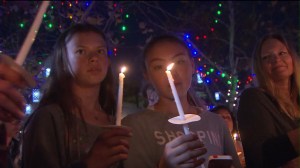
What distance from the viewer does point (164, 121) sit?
2.48m

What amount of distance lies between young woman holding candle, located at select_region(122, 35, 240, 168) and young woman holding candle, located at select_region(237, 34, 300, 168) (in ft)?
0.62

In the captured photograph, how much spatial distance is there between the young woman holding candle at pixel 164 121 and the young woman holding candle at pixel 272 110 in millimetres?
189

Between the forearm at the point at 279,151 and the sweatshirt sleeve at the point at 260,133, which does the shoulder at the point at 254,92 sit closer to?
the sweatshirt sleeve at the point at 260,133

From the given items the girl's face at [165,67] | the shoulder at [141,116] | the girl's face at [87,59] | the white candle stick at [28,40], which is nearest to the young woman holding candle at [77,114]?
the girl's face at [87,59]

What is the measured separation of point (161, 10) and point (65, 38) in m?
7.06

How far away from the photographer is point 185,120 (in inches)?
62.3

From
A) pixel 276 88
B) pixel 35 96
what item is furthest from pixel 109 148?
pixel 35 96

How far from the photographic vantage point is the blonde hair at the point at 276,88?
2.89 m

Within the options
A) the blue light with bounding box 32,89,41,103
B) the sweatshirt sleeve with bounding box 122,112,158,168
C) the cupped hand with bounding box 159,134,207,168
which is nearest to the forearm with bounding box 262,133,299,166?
the sweatshirt sleeve with bounding box 122,112,158,168

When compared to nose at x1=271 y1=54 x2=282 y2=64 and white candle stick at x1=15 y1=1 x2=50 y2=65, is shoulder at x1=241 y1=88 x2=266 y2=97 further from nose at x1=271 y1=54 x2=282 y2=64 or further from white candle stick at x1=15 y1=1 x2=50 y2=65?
white candle stick at x1=15 y1=1 x2=50 y2=65

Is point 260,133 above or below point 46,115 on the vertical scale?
below

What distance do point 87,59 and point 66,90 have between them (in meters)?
0.28

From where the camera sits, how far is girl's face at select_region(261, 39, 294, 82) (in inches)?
124

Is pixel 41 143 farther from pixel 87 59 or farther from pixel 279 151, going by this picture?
pixel 279 151
